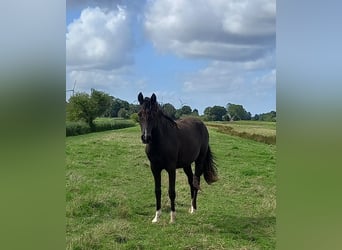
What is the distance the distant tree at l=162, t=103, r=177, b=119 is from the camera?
295 cm

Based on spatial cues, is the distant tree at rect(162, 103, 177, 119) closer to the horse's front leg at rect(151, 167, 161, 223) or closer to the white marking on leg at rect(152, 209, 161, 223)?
the horse's front leg at rect(151, 167, 161, 223)

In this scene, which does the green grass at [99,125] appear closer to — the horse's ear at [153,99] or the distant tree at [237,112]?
the horse's ear at [153,99]

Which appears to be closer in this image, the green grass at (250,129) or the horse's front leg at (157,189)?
the green grass at (250,129)

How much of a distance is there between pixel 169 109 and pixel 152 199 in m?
0.86

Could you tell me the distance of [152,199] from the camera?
10.8 ft

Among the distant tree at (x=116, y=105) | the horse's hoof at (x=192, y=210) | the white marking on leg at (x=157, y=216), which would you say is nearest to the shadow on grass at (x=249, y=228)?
the horse's hoof at (x=192, y=210)

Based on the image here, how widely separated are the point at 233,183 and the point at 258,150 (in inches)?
17.1

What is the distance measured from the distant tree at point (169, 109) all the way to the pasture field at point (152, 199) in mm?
305

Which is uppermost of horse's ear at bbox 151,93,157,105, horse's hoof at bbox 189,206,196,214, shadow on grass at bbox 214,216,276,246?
horse's ear at bbox 151,93,157,105

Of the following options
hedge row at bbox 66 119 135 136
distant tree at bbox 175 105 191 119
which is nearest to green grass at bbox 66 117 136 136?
hedge row at bbox 66 119 135 136

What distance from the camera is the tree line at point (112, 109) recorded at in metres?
2.49
